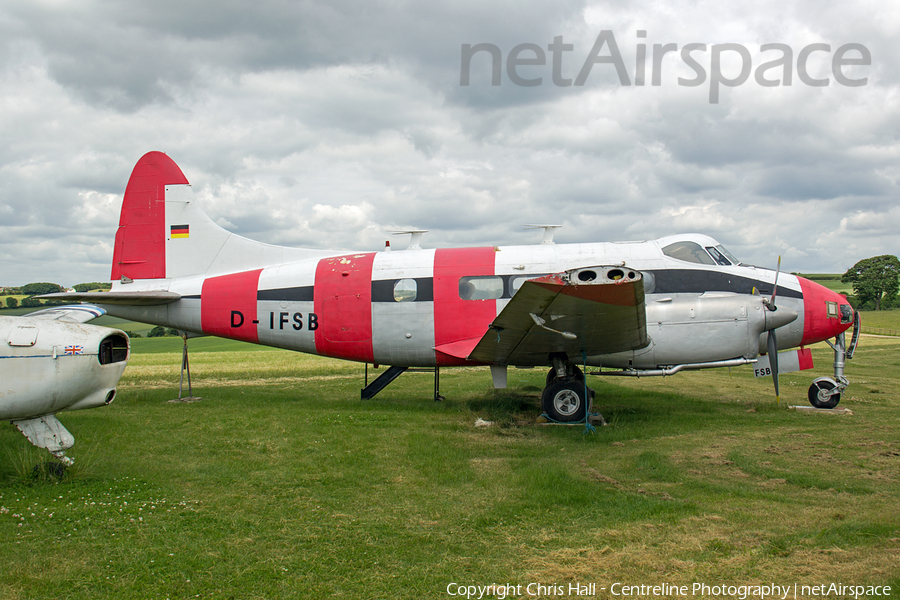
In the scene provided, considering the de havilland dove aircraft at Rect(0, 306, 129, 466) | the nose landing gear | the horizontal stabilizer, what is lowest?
the nose landing gear

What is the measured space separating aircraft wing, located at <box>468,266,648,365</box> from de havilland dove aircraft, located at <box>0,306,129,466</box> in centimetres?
545

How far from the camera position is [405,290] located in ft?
39.5

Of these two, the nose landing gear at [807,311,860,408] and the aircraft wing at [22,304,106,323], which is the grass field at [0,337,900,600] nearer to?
the nose landing gear at [807,311,860,408]

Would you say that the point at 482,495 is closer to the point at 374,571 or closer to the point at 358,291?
the point at 374,571

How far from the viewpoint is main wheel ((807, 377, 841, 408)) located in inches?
456

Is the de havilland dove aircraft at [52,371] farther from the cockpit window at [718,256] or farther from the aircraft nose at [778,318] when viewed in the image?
the aircraft nose at [778,318]

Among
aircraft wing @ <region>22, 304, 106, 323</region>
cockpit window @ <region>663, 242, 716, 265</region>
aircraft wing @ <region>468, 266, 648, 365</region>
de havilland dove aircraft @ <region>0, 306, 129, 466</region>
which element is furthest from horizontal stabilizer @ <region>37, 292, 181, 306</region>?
cockpit window @ <region>663, 242, 716, 265</region>

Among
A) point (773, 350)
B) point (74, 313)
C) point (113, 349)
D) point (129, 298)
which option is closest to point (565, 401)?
point (773, 350)

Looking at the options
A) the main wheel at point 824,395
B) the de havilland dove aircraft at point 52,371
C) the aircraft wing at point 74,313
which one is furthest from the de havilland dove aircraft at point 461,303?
the de havilland dove aircraft at point 52,371

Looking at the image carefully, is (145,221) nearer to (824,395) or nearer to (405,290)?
(405,290)

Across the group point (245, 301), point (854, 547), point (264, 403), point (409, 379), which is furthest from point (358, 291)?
point (854, 547)

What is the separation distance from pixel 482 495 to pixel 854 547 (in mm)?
3509

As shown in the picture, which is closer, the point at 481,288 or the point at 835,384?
the point at 835,384

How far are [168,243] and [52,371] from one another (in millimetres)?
8231
